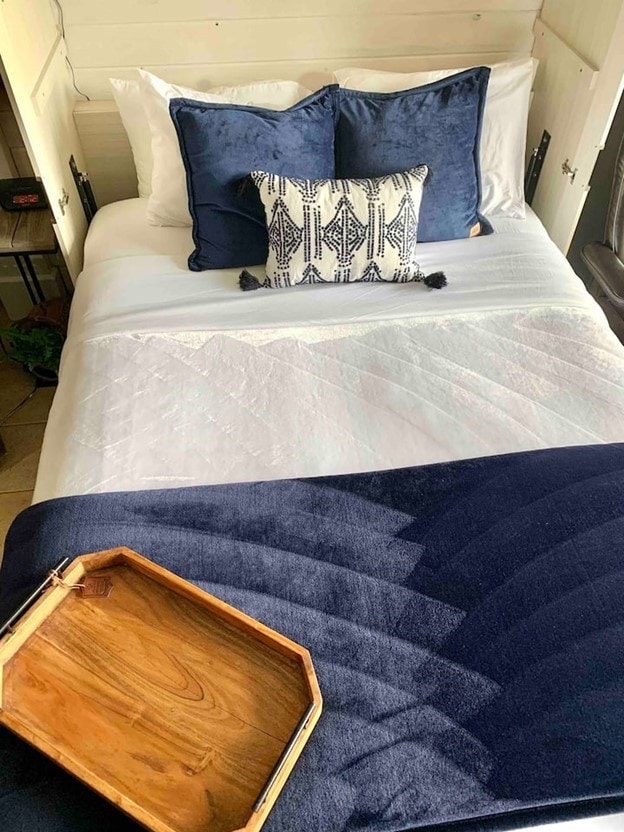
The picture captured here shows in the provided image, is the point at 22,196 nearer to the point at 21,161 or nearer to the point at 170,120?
the point at 21,161

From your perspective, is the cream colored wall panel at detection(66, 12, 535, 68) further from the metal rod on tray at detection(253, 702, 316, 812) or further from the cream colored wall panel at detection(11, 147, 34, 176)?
the metal rod on tray at detection(253, 702, 316, 812)

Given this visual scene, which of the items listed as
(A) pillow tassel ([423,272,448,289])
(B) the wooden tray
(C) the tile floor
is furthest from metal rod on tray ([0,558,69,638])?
(A) pillow tassel ([423,272,448,289])

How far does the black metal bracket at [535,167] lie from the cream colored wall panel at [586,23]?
0.86 feet

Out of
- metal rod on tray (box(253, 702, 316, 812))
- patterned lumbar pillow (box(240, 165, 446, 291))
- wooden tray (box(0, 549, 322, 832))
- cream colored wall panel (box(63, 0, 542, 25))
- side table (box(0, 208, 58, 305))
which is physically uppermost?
cream colored wall panel (box(63, 0, 542, 25))

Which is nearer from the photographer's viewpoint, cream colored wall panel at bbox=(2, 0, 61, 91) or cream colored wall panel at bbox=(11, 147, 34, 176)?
cream colored wall panel at bbox=(2, 0, 61, 91)

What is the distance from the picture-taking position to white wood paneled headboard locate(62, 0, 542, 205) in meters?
1.82

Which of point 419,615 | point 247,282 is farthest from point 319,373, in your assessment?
point 419,615

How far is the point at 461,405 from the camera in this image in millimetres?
1283

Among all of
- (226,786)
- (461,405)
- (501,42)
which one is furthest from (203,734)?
(501,42)

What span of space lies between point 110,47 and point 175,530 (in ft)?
5.21

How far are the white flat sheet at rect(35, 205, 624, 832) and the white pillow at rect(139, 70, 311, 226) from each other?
6.5 inches

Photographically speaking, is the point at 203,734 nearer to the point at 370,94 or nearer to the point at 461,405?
the point at 461,405

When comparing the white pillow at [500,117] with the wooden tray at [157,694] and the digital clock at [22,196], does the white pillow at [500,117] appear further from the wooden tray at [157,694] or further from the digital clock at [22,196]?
the wooden tray at [157,694]

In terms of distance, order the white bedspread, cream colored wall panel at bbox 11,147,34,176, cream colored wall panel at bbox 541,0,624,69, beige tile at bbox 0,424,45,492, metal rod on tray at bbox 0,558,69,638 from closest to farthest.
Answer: metal rod on tray at bbox 0,558,69,638 → the white bedspread → cream colored wall panel at bbox 541,0,624,69 → beige tile at bbox 0,424,45,492 → cream colored wall panel at bbox 11,147,34,176
